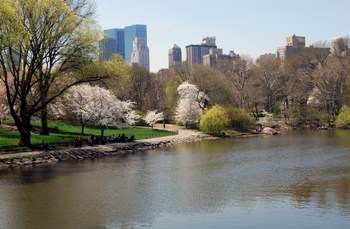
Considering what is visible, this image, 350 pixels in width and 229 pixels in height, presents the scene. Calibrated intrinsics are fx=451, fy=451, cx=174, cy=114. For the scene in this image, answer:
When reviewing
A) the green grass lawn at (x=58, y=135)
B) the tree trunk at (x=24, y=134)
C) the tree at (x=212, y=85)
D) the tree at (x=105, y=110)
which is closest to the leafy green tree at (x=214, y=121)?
the green grass lawn at (x=58, y=135)

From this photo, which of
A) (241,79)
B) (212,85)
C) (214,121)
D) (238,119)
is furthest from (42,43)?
(241,79)

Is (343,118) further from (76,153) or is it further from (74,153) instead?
(74,153)

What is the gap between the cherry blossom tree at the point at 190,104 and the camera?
79.5 metres

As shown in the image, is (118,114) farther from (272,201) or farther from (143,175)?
(272,201)

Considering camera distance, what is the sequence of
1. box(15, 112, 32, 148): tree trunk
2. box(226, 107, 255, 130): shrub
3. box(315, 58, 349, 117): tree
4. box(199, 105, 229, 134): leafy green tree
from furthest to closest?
box(315, 58, 349, 117): tree
box(226, 107, 255, 130): shrub
box(199, 105, 229, 134): leafy green tree
box(15, 112, 32, 148): tree trunk

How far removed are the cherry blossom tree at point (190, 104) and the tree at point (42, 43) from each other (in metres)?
32.5

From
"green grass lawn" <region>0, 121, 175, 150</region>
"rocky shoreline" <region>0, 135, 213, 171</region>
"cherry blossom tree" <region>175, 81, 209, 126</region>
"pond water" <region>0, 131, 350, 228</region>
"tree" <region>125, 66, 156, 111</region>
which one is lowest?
"pond water" <region>0, 131, 350, 228</region>

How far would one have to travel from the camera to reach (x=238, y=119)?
77.4 metres

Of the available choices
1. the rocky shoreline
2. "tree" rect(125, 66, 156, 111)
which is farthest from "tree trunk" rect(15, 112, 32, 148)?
"tree" rect(125, 66, 156, 111)

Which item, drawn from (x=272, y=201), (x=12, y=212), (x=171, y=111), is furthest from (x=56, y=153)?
(x=171, y=111)

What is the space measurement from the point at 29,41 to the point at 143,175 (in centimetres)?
1746

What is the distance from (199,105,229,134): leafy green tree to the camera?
232 ft

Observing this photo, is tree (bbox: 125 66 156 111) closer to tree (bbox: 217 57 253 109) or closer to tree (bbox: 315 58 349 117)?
tree (bbox: 217 57 253 109)

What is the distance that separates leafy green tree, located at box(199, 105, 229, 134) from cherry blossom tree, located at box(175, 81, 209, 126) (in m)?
7.67
